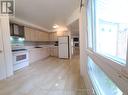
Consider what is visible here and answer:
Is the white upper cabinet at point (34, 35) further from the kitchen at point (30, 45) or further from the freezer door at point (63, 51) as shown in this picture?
the freezer door at point (63, 51)

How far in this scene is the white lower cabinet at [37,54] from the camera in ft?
19.7

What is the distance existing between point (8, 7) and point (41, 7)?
1138mm

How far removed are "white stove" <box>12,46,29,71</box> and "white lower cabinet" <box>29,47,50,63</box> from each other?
2.54 feet

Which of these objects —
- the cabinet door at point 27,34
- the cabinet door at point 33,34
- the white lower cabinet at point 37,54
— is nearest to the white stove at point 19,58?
Answer: the white lower cabinet at point 37,54

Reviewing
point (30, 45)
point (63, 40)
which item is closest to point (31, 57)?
point (30, 45)

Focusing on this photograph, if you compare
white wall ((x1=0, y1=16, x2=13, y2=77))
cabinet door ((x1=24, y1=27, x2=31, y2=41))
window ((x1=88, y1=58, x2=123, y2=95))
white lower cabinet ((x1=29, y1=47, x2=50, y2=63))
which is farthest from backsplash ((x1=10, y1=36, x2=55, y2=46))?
window ((x1=88, y1=58, x2=123, y2=95))

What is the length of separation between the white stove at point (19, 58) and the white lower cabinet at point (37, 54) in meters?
0.77

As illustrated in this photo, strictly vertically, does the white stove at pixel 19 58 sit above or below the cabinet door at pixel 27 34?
below

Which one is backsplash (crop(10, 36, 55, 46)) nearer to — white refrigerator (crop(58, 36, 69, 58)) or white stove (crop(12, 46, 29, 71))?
white stove (crop(12, 46, 29, 71))

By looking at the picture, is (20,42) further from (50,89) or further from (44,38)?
(50,89)

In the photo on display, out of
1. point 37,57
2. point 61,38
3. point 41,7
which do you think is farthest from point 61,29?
point 41,7

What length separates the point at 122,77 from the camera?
65cm

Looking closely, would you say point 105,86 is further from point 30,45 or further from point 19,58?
point 30,45

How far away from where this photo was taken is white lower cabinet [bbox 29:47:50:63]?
6.02m
